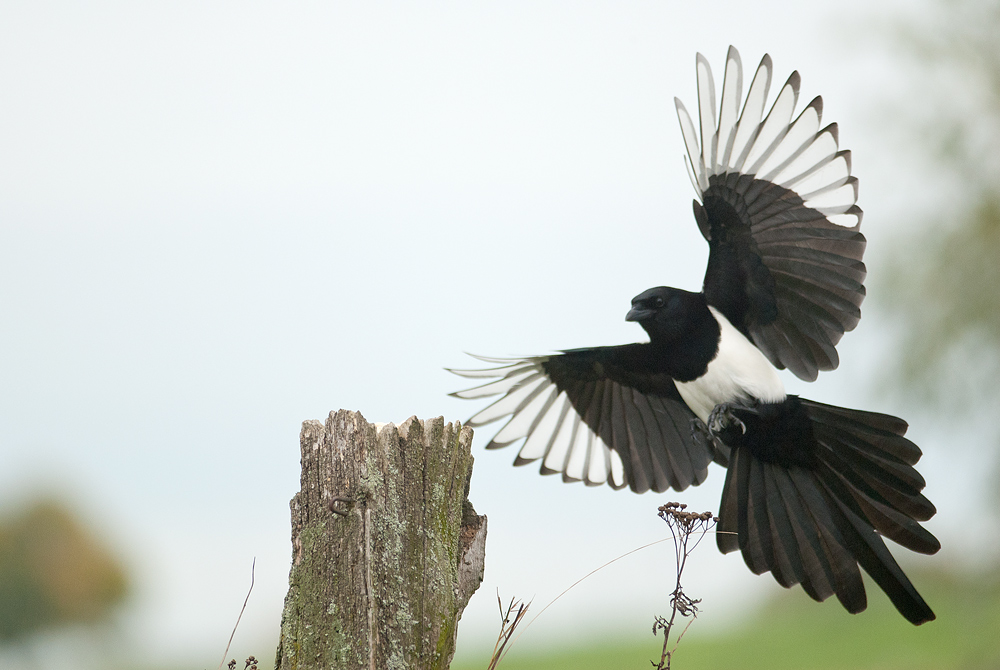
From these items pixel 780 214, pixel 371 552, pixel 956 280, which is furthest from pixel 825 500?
pixel 956 280

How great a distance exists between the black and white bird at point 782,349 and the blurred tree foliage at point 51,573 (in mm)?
8631

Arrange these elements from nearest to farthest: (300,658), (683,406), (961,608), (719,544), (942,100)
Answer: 1. (300,658)
2. (719,544)
3. (683,406)
4. (961,608)
5. (942,100)

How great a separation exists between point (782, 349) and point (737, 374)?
0.65 ft

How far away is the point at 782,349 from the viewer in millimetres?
2955

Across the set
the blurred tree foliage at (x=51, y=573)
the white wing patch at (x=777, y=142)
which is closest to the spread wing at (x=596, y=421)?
the white wing patch at (x=777, y=142)

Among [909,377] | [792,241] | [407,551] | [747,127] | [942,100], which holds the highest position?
[942,100]

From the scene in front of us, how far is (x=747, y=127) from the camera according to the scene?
9.07ft

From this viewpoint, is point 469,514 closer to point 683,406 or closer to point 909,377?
point 683,406

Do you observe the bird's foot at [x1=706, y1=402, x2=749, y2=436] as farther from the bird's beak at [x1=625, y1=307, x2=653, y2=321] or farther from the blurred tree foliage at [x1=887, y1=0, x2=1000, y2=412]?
the blurred tree foliage at [x1=887, y1=0, x2=1000, y2=412]

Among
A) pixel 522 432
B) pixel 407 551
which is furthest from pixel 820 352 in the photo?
pixel 407 551

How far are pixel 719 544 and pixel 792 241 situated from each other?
1.10 m

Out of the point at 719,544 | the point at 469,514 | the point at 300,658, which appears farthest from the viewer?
the point at 719,544

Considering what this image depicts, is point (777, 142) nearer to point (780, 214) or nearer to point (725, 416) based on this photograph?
point (780, 214)

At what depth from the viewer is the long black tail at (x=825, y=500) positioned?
2.81m
